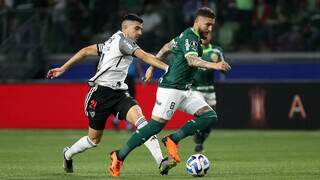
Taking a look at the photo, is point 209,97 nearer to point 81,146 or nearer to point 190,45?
point 81,146

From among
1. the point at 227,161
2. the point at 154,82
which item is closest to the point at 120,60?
the point at 227,161

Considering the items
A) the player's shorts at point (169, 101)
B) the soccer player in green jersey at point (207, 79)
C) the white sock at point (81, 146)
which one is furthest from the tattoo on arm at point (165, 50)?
the soccer player in green jersey at point (207, 79)

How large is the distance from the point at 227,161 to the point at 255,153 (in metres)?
2.08

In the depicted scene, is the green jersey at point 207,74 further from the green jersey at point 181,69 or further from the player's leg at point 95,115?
the player's leg at point 95,115

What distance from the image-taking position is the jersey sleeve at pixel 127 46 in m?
12.0

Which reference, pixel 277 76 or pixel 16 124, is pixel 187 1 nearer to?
pixel 277 76

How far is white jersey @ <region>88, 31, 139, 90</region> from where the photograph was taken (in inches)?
481

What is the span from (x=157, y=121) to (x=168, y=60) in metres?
14.5

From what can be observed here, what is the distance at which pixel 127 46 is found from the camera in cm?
1202

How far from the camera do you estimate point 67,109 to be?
25500 millimetres

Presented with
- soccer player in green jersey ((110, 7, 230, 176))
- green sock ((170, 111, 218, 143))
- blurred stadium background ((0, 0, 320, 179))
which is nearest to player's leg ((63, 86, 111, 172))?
soccer player in green jersey ((110, 7, 230, 176))

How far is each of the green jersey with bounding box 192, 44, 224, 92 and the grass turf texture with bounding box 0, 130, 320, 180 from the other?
1.25m

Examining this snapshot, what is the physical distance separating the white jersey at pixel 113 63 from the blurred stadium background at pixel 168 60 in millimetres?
11366

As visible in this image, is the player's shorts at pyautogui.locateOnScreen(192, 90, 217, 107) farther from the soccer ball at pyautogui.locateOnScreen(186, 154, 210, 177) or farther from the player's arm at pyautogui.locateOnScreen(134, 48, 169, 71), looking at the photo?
the player's arm at pyautogui.locateOnScreen(134, 48, 169, 71)
